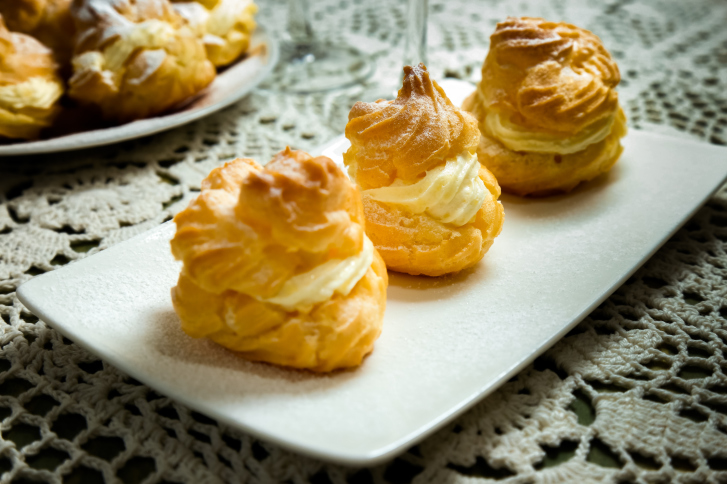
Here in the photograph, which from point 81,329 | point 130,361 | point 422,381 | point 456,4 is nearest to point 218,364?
point 130,361

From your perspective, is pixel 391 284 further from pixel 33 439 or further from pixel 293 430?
pixel 33 439

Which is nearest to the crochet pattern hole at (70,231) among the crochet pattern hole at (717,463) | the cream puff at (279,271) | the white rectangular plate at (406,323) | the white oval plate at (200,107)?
the white oval plate at (200,107)

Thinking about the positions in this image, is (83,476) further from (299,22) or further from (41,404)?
(299,22)

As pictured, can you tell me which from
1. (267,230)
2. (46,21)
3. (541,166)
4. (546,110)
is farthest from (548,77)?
(46,21)

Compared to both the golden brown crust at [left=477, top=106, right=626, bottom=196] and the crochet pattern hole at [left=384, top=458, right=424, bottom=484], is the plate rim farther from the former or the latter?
the golden brown crust at [left=477, top=106, right=626, bottom=196]

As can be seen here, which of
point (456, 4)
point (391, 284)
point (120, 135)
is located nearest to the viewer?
point (391, 284)

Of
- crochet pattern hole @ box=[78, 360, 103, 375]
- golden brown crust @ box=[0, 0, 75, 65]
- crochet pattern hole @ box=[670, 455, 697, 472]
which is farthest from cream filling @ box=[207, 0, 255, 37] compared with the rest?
crochet pattern hole @ box=[670, 455, 697, 472]

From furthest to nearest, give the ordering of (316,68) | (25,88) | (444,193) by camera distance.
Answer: (316,68), (25,88), (444,193)

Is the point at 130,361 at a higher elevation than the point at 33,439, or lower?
higher
